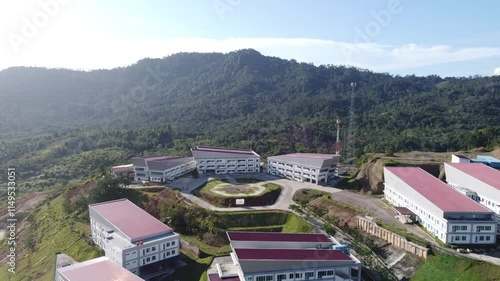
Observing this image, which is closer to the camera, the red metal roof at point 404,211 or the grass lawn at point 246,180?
the red metal roof at point 404,211

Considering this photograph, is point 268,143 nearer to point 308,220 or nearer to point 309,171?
point 309,171

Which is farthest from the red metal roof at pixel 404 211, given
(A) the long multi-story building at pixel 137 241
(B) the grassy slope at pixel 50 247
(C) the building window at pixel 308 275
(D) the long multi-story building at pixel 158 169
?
(B) the grassy slope at pixel 50 247

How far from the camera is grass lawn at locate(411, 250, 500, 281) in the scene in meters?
27.1

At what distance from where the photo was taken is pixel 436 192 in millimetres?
34406

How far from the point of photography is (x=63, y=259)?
36.6 m

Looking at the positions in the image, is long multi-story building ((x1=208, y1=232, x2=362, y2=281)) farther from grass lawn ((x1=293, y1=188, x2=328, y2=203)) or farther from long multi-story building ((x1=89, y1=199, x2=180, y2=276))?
grass lawn ((x1=293, y1=188, x2=328, y2=203))

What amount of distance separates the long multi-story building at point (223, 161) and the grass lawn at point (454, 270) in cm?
2892

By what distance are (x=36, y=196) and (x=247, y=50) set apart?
133 meters

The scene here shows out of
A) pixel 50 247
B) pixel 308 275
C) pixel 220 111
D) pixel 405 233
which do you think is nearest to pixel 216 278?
pixel 308 275

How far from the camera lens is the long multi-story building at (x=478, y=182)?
34375 millimetres

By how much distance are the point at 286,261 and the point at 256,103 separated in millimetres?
108451

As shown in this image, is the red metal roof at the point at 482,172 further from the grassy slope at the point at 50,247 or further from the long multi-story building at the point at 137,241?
the grassy slope at the point at 50,247

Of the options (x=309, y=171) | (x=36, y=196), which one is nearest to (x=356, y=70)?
(x=309, y=171)

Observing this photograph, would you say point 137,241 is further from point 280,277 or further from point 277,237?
point 280,277
